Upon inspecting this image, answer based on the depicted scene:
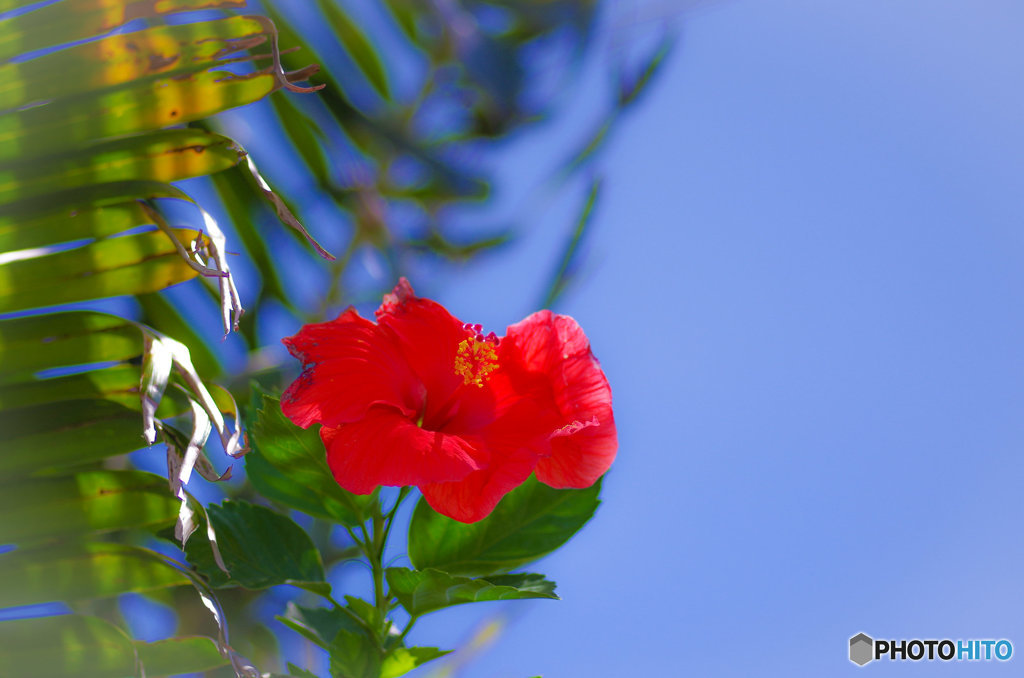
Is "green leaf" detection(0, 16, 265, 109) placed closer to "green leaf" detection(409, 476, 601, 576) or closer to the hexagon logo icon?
"green leaf" detection(409, 476, 601, 576)

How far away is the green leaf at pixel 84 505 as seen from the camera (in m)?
0.33

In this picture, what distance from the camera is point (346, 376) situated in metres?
0.33

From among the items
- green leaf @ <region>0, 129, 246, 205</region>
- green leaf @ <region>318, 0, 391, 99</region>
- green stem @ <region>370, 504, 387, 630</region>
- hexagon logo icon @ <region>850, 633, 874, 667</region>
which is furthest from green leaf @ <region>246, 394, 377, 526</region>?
hexagon logo icon @ <region>850, 633, 874, 667</region>

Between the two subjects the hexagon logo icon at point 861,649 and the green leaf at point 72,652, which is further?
the hexagon logo icon at point 861,649

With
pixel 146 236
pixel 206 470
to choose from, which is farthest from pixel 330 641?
pixel 146 236

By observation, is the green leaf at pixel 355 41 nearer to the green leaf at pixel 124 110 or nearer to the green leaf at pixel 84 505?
the green leaf at pixel 124 110

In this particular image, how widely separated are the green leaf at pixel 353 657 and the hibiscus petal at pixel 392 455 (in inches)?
2.6

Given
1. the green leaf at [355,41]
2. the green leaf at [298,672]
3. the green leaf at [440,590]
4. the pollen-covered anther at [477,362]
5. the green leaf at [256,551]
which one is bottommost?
the green leaf at [298,672]

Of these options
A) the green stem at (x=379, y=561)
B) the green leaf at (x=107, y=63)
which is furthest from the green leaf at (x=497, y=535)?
the green leaf at (x=107, y=63)

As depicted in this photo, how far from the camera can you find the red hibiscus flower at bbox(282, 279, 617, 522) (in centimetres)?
31

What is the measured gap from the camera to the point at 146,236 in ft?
1.20

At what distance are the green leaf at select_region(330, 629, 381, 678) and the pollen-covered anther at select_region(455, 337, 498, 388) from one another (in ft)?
0.40

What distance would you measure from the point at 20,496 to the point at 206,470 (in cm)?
9

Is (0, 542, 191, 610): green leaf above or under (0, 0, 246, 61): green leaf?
under
